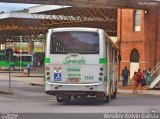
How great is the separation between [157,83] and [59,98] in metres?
18.0

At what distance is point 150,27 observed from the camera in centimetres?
4853

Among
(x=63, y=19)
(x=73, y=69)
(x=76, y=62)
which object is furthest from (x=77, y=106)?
(x=63, y=19)

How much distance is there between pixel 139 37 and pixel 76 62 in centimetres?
2818

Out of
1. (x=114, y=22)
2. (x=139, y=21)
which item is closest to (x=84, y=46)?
(x=139, y=21)

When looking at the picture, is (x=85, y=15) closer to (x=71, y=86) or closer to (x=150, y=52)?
(x=150, y=52)

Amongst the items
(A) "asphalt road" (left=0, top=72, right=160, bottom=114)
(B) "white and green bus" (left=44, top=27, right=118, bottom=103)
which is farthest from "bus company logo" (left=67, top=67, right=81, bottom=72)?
(A) "asphalt road" (left=0, top=72, right=160, bottom=114)

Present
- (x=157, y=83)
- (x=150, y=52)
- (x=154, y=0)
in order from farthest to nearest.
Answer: (x=150, y=52)
(x=154, y=0)
(x=157, y=83)

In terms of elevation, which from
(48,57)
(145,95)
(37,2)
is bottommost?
(145,95)

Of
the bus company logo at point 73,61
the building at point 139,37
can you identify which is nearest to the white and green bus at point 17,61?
the building at point 139,37

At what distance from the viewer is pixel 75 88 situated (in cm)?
2275

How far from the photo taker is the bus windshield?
23000mm

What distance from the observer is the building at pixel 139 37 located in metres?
48.4

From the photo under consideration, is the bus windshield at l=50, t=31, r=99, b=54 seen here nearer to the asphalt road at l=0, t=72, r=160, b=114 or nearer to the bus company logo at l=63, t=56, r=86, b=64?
the bus company logo at l=63, t=56, r=86, b=64

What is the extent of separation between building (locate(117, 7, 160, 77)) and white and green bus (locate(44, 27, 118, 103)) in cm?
2578
